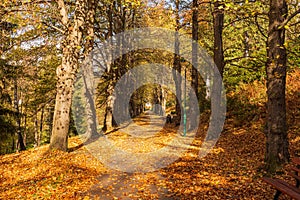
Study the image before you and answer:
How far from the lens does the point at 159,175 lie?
7875 millimetres

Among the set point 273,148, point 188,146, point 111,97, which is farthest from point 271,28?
point 111,97

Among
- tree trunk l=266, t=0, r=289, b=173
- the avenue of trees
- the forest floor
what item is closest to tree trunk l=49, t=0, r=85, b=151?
the avenue of trees

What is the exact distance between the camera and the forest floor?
6281 mm

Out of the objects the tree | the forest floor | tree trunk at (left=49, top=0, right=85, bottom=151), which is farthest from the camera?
tree trunk at (left=49, top=0, right=85, bottom=151)

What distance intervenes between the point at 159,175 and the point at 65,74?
603 cm

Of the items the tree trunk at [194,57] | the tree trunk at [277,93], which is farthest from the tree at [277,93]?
the tree trunk at [194,57]

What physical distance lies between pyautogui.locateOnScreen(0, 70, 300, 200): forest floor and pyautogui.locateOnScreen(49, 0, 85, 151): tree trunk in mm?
745

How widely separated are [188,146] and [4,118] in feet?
45.6

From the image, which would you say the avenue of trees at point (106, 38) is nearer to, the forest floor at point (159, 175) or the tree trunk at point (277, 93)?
the tree trunk at point (277, 93)

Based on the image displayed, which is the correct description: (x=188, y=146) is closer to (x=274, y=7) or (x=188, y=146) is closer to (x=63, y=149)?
(x=63, y=149)

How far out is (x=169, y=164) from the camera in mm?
9062

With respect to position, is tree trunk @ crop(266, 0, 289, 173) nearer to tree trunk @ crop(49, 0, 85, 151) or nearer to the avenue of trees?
the avenue of trees

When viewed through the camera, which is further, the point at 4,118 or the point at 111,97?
the point at 111,97

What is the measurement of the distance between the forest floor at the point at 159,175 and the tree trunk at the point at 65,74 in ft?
2.44
